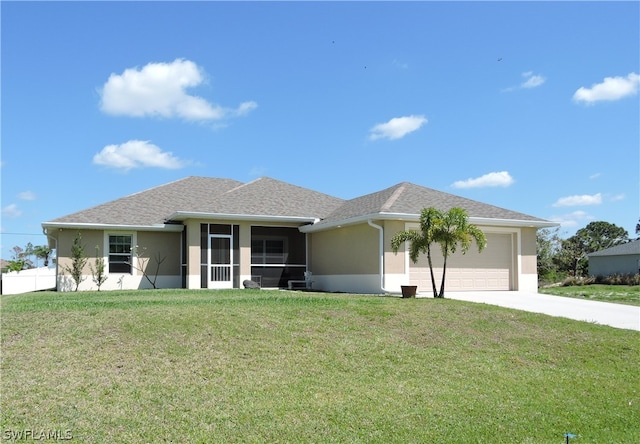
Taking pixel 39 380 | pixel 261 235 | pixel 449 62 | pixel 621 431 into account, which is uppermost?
pixel 449 62

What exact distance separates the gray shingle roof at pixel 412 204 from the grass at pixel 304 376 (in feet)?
26.6

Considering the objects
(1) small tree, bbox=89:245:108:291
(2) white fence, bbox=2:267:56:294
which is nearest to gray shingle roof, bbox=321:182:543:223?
(1) small tree, bbox=89:245:108:291

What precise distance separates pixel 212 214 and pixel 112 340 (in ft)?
42.2

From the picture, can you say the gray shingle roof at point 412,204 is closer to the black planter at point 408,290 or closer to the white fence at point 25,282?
the black planter at point 408,290

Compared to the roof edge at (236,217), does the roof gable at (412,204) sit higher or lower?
higher

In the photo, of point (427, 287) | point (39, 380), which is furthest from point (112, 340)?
point (427, 287)

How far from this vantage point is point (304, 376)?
341 inches

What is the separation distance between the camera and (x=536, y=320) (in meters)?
13.6

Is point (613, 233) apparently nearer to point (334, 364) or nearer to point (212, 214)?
point (212, 214)

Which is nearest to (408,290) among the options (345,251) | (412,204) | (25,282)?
(412,204)

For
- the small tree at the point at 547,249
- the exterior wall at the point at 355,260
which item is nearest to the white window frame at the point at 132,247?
the exterior wall at the point at 355,260

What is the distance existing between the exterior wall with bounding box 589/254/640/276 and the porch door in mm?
29155

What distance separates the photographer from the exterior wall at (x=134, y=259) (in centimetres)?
2300

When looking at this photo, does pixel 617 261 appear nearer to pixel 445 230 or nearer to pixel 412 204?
pixel 412 204
